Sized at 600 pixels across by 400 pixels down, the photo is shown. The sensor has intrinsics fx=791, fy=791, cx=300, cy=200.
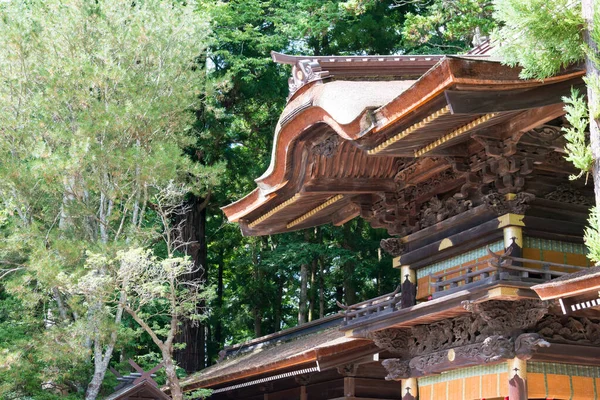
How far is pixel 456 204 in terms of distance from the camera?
7898mm

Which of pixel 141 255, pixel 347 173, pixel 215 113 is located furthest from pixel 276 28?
pixel 347 173

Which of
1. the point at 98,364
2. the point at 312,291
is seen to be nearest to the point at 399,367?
the point at 98,364

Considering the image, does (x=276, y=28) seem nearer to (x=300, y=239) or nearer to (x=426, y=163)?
(x=300, y=239)

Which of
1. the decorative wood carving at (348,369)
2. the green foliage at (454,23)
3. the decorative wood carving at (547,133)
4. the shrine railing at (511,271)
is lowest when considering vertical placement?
the decorative wood carving at (348,369)

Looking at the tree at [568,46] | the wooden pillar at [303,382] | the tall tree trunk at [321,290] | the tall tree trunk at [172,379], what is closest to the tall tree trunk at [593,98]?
the tree at [568,46]

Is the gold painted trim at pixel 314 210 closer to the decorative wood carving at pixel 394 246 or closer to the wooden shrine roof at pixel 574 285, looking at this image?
the decorative wood carving at pixel 394 246

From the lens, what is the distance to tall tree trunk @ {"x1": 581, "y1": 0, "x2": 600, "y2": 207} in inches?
176

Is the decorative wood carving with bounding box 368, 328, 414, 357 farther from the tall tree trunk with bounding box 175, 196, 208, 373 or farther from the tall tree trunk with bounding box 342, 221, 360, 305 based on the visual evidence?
the tall tree trunk with bounding box 342, 221, 360, 305

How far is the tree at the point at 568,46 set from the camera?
4.51 m

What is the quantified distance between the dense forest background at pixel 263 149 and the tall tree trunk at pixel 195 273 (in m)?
0.03

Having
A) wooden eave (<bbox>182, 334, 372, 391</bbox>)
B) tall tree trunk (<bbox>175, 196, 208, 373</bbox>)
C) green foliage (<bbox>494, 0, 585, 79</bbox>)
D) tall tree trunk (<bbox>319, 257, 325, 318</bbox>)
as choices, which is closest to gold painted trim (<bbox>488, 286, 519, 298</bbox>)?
green foliage (<bbox>494, 0, 585, 79</bbox>)

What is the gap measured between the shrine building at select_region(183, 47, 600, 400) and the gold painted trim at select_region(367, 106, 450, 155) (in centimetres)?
1

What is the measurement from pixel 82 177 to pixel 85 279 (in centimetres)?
318

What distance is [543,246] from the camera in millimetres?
7293
